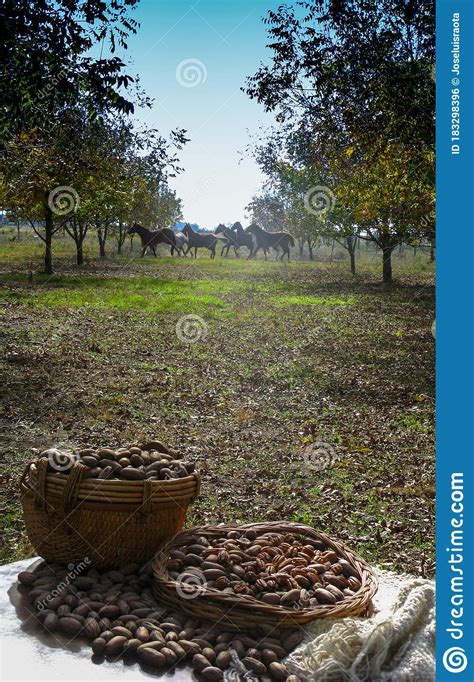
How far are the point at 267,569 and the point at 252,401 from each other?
716cm

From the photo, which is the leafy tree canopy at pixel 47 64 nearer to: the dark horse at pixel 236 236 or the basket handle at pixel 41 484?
the basket handle at pixel 41 484

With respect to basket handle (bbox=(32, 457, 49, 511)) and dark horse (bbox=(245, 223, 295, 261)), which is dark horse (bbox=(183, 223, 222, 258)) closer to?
dark horse (bbox=(245, 223, 295, 261))

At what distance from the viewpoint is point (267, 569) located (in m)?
4.37

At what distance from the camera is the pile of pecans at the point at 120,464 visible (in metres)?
4.58

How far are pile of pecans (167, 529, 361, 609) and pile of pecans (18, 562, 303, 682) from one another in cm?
22

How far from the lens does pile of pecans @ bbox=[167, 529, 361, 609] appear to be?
4141 millimetres

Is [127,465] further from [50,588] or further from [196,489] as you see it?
[50,588]

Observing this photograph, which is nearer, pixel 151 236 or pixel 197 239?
pixel 151 236

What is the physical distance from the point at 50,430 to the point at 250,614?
604 centimetres

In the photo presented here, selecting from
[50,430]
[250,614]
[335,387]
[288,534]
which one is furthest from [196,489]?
[335,387]

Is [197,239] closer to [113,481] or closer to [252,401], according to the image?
[252,401]

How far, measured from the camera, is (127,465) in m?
4.73

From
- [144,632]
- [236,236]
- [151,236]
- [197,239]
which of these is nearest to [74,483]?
[144,632]

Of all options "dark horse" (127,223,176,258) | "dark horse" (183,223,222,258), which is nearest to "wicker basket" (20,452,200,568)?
"dark horse" (127,223,176,258)
